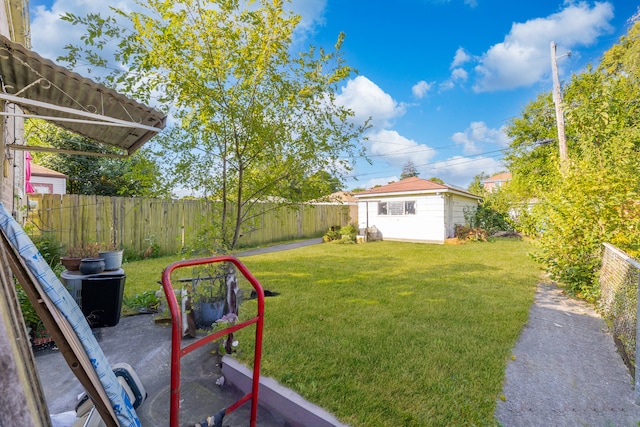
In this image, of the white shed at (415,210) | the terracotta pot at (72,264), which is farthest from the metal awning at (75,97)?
the white shed at (415,210)

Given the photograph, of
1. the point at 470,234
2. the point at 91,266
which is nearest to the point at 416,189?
the point at 470,234

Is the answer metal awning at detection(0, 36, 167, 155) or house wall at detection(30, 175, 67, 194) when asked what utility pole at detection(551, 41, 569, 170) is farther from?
house wall at detection(30, 175, 67, 194)

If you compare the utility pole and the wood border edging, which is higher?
the utility pole

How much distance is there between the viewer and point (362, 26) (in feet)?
27.2

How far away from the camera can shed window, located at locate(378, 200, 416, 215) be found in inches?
579

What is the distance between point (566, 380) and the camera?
288cm

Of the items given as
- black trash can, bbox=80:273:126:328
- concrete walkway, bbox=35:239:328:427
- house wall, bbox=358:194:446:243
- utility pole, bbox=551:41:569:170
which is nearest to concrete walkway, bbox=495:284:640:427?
concrete walkway, bbox=35:239:328:427

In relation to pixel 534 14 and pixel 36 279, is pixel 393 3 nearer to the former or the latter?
pixel 534 14

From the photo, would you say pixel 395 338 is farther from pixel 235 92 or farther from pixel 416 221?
pixel 416 221

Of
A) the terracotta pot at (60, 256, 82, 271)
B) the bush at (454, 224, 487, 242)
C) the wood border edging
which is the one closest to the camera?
the wood border edging

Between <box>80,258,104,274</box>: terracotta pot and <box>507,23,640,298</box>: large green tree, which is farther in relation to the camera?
<box>507,23,640,298</box>: large green tree

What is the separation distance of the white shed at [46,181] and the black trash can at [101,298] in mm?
11729

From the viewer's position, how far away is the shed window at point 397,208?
14719 mm

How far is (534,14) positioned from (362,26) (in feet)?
25.5
